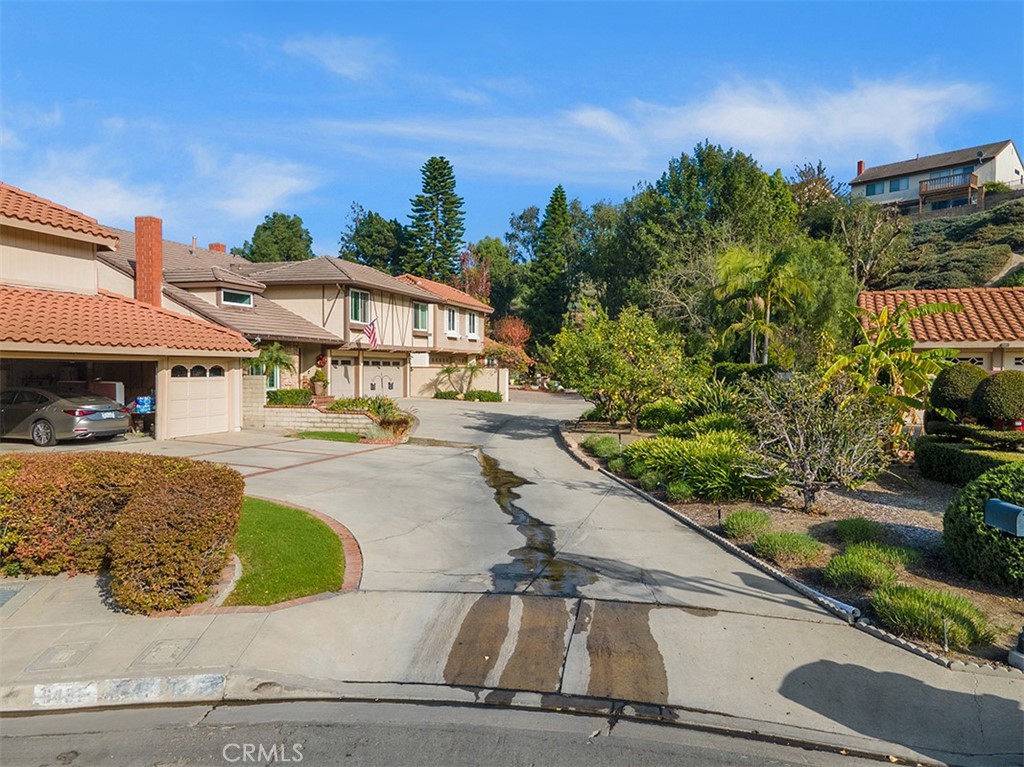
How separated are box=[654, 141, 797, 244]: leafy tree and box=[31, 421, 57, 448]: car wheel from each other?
3568 cm

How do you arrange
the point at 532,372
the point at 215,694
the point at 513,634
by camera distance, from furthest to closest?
the point at 532,372 < the point at 513,634 < the point at 215,694

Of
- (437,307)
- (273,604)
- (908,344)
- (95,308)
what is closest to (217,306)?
(95,308)

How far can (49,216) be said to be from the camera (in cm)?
1758

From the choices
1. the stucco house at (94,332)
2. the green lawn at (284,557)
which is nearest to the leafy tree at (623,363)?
the stucco house at (94,332)

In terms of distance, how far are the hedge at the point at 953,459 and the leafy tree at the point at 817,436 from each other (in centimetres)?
173

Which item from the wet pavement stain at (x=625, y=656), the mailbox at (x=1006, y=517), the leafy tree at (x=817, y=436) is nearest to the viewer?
the mailbox at (x=1006, y=517)

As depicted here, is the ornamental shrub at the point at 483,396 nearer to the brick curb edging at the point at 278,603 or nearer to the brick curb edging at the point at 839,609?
the brick curb edging at the point at 839,609

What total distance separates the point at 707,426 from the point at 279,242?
56978 millimetres

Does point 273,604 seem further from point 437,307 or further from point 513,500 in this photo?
point 437,307

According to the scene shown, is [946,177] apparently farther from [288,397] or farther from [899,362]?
[288,397]

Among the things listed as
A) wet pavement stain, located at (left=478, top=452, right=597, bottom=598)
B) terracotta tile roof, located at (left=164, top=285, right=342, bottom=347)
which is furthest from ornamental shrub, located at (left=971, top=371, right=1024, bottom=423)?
terracotta tile roof, located at (left=164, top=285, right=342, bottom=347)

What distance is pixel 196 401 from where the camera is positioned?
2014 cm

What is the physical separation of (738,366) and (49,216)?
70.2 feet

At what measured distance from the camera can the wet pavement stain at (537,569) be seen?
7.87 m
